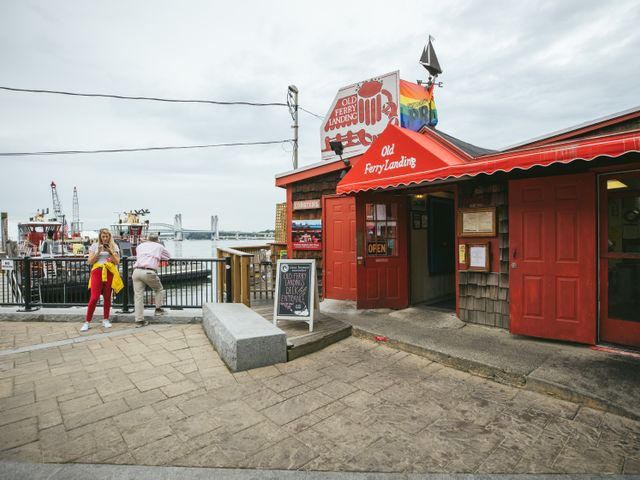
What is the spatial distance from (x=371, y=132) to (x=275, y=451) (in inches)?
403

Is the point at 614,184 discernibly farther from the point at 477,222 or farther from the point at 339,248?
the point at 339,248

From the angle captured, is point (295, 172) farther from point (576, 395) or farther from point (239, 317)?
point (576, 395)

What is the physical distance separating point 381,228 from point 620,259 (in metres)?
3.56

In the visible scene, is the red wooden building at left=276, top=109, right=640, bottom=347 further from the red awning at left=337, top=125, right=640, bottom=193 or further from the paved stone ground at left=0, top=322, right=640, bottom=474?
the paved stone ground at left=0, top=322, right=640, bottom=474

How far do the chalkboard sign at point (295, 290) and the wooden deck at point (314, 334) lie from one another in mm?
223

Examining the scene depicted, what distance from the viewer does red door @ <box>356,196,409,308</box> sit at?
6621 mm

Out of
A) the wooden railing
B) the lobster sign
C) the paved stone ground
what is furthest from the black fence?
the lobster sign

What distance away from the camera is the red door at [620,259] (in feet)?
13.9

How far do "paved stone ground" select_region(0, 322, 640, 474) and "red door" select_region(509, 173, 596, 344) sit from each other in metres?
1.58

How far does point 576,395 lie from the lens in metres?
3.29

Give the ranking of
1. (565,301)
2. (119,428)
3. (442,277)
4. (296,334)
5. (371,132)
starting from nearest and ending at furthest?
(119,428) < (565,301) < (296,334) < (442,277) < (371,132)

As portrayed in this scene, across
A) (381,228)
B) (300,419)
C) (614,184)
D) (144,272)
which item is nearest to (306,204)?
(381,228)

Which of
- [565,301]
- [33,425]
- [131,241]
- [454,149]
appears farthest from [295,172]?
[131,241]

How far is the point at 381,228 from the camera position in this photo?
6.73 meters
